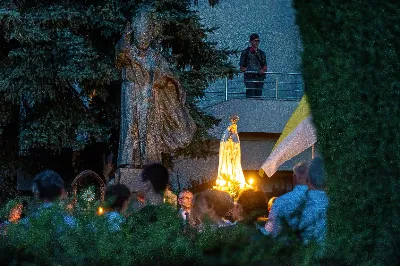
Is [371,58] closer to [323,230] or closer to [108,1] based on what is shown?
[323,230]

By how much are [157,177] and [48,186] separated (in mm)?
1094

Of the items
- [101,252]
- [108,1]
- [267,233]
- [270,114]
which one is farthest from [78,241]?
[270,114]

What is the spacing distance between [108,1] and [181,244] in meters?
11.4

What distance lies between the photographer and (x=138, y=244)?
4.62 metres

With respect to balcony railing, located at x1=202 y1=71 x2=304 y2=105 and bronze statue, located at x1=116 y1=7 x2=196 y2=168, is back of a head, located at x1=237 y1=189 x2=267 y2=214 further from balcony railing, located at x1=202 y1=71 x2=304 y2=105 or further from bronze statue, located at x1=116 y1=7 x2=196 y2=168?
balcony railing, located at x1=202 y1=71 x2=304 y2=105

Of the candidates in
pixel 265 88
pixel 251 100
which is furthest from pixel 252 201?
pixel 265 88

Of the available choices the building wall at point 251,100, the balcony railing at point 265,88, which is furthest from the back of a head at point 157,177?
the balcony railing at point 265,88

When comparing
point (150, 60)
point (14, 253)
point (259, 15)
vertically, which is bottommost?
point (14, 253)

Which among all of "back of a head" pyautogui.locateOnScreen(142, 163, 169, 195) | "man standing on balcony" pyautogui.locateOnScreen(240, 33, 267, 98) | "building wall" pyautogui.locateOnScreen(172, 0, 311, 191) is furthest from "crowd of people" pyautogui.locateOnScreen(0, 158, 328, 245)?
"building wall" pyautogui.locateOnScreen(172, 0, 311, 191)

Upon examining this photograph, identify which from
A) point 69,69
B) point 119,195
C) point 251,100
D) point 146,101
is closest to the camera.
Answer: point 119,195

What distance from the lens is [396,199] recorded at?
4676 millimetres

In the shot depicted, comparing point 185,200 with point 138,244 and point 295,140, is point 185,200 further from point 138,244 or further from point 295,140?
point 138,244

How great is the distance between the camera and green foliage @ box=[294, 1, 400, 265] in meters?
4.70

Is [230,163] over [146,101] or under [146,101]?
under
